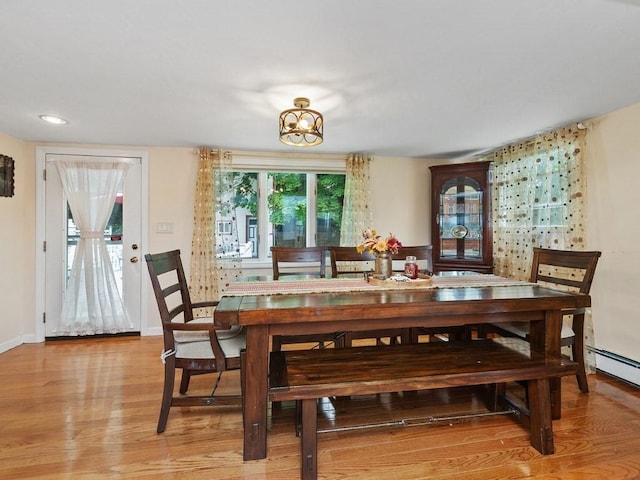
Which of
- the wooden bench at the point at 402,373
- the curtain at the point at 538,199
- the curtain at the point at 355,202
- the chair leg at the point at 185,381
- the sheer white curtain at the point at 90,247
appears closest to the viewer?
the wooden bench at the point at 402,373

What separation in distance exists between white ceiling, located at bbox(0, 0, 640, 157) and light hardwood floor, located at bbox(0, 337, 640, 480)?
2.00 metres

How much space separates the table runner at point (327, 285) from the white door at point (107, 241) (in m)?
1.88

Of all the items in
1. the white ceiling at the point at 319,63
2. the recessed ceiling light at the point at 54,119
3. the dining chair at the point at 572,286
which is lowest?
the dining chair at the point at 572,286

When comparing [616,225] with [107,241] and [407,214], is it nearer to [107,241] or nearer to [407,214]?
[407,214]

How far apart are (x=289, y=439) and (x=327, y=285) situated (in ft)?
2.89

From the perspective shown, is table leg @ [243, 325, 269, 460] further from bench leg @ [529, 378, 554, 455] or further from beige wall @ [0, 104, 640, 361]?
beige wall @ [0, 104, 640, 361]

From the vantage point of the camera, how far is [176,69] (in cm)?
184

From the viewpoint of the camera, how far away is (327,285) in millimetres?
2125

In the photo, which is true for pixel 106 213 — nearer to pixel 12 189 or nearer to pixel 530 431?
pixel 12 189

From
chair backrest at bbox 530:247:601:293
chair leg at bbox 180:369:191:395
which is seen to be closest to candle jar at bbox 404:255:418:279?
chair backrest at bbox 530:247:601:293

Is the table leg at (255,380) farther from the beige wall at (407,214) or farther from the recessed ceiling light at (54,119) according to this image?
the recessed ceiling light at (54,119)

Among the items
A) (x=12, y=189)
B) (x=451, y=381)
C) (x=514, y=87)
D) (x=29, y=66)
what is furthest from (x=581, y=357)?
(x=12, y=189)

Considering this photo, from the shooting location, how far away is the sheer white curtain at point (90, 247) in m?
3.32

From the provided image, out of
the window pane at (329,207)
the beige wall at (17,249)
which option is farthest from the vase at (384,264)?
the beige wall at (17,249)
